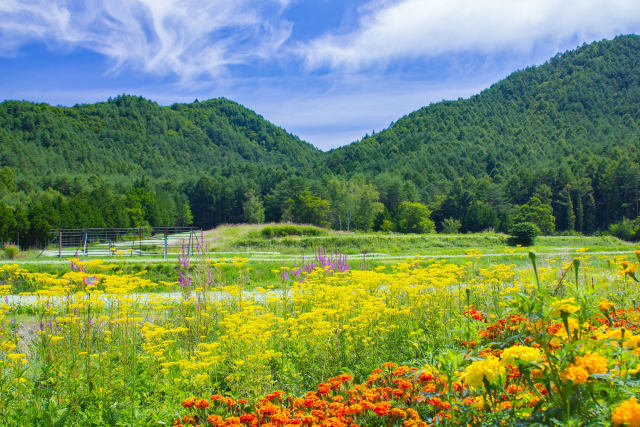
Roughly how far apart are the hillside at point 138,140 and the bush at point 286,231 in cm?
5427

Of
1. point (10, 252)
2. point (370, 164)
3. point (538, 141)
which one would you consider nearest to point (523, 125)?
point (538, 141)

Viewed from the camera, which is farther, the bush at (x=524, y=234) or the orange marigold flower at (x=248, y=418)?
the bush at (x=524, y=234)

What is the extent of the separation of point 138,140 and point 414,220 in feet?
321

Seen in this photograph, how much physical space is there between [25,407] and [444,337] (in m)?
3.85

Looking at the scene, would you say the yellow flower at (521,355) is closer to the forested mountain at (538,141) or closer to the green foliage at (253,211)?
the forested mountain at (538,141)

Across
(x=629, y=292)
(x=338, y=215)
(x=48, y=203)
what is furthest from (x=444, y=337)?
(x=338, y=215)

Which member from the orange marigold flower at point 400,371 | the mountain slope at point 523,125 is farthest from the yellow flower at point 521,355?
the mountain slope at point 523,125

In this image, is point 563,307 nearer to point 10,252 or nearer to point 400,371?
point 400,371

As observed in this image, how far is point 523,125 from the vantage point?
107625 mm

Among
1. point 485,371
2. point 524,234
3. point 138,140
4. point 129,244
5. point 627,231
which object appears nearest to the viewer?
point 485,371

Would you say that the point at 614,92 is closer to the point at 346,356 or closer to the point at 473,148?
the point at 473,148

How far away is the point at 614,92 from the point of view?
4392 inches

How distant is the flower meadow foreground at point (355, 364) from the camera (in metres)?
1.67

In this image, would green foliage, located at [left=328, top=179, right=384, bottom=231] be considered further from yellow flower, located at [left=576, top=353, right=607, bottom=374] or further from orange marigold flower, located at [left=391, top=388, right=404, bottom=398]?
yellow flower, located at [left=576, top=353, right=607, bottom=374]
